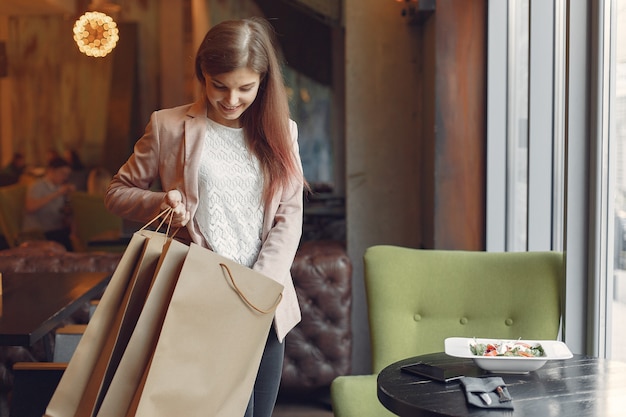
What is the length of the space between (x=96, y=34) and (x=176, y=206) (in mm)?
3988

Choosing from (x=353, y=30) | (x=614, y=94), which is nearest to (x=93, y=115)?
(x=353, y=30)

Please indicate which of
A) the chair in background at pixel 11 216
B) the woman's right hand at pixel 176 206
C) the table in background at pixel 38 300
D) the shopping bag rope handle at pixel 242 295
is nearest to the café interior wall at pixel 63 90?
the chair in background at pixel 11 216

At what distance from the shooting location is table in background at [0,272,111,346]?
2.14 metres

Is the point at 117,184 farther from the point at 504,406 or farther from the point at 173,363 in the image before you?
the point at 504,406

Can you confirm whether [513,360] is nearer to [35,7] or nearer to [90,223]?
[90,223]

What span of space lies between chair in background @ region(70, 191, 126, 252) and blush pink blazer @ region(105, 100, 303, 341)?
11.0ft

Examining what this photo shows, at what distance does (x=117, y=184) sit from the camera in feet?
6.58

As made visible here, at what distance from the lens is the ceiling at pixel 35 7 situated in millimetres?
5242

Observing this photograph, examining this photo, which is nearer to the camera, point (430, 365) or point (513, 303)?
point (430, 365)

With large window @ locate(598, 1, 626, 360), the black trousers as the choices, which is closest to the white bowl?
large window @ locate(598, 1, 626, 360)

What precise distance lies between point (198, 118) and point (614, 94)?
3.95 ft

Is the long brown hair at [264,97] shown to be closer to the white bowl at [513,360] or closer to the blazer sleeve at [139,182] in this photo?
the blazer sleeve at [139,182]

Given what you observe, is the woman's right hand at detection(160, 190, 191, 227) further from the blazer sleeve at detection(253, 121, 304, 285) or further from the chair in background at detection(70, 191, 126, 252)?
the chair in background at detection(70, 191, 126, 252)

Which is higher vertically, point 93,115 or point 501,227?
point 93,115
